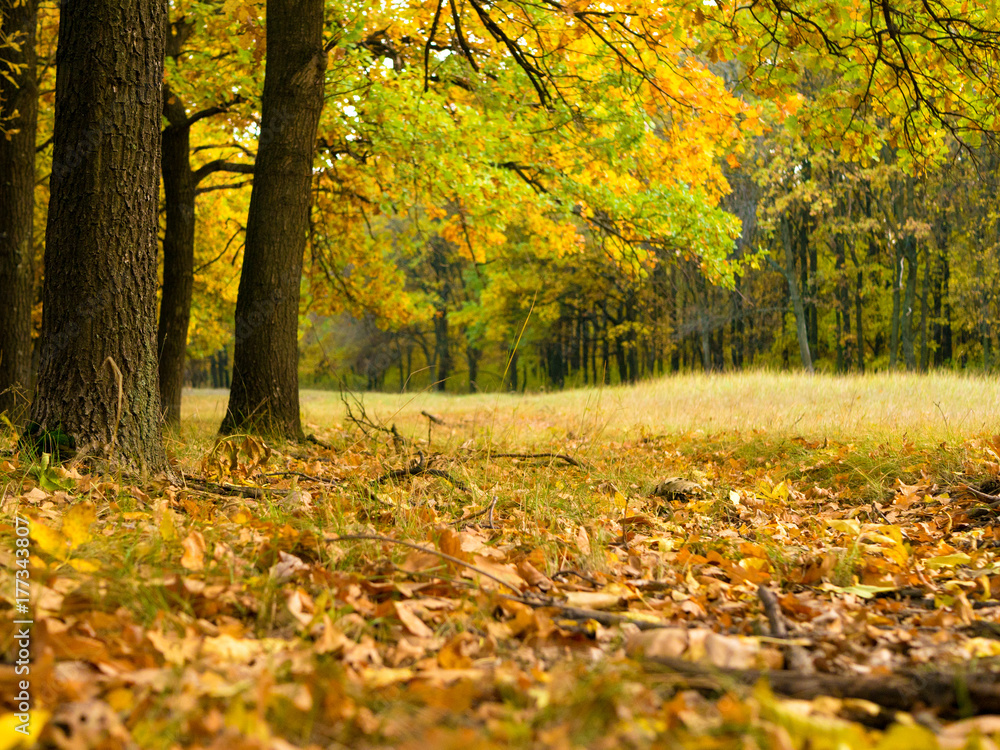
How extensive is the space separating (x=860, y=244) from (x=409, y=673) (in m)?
30.7

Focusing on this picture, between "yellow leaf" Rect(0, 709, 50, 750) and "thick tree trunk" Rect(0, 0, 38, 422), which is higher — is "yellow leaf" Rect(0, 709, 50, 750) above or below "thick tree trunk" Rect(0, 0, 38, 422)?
below

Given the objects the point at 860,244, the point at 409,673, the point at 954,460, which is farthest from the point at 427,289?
the point at 409,673

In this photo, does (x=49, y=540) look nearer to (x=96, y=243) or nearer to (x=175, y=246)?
(x=96, y=243)

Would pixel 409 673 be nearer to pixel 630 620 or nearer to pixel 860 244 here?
pixel 630 620

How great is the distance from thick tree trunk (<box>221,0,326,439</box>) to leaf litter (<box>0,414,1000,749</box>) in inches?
88.5

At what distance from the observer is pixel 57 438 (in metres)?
3.26

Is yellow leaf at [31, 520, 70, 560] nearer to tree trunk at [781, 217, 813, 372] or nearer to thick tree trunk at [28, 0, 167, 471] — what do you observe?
thick tree trunk at [28, 0, 167, 471]

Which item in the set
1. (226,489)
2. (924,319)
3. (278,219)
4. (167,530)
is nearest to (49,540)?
(167,530)

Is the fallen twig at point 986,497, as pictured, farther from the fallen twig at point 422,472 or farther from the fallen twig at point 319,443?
the fallen twig at point 319,443

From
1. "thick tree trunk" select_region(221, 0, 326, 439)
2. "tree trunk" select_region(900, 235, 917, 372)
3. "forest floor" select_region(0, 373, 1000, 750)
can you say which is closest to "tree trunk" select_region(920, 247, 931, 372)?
"tree trunk" select_region(900, 235, 917, 372)

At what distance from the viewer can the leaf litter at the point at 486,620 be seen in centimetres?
127

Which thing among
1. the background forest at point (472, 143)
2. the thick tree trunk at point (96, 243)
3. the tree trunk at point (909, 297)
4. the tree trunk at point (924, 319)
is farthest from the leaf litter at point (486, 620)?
the tree trunk at point (924, 319)

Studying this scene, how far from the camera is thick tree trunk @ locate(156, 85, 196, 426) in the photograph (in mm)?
8234

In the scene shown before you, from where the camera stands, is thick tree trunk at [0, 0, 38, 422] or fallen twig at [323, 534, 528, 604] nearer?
fallen twig at [323, 534, 528, 604]
